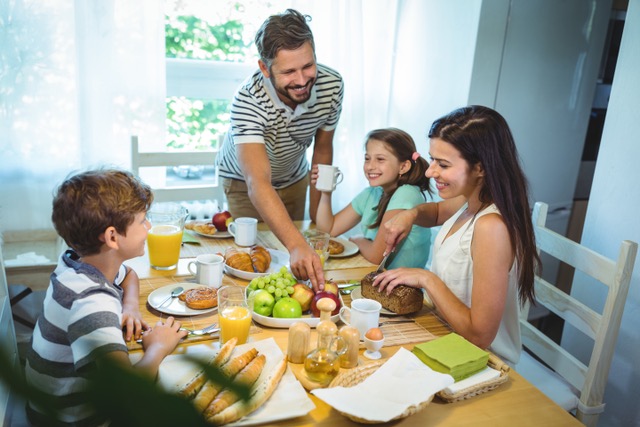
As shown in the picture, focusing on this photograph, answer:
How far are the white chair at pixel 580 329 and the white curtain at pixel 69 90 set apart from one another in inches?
70.2

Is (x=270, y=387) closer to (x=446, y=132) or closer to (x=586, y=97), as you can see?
(x=446, y=132)

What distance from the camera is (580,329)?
161 centimetres

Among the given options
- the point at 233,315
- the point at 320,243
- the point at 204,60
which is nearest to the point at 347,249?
the point at 320,243

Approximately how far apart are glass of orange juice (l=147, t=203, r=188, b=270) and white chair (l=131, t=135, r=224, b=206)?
711mm

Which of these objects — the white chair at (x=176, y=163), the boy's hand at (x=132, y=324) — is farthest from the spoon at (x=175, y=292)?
the white chair at (x=176, y=163)

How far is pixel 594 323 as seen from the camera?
5.06 feet

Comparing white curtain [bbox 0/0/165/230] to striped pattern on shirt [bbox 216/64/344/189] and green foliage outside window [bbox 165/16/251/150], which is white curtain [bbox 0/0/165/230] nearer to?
green foliage outside window [bbox 165/16/251/150]

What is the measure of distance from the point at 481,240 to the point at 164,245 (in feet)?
2.94

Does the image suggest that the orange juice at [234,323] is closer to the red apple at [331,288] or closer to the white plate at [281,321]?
the white plate at [281,321]

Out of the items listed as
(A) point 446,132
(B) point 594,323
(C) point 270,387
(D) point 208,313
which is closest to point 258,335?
(D) point 208,313

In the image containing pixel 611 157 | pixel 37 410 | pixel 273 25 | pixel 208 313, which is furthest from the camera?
pixel 611 157

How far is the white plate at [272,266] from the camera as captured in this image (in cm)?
160

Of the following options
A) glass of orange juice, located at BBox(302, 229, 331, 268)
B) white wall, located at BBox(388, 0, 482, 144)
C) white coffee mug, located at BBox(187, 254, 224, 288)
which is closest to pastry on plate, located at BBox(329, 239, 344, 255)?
glass of orange juice, located at BBox(302, 229, 331, 268)

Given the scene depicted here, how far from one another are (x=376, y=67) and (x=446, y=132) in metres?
1.78
